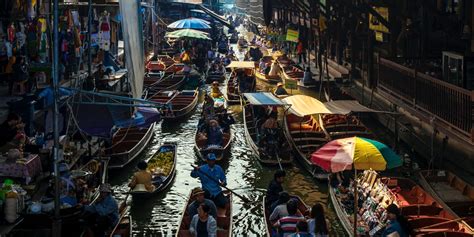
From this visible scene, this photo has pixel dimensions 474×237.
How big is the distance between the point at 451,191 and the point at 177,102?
15.2 meters

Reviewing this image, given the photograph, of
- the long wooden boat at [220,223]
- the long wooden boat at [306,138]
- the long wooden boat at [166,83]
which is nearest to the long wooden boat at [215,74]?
the long wooden boat at [166,83]

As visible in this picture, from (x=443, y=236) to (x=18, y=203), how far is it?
7.90 m

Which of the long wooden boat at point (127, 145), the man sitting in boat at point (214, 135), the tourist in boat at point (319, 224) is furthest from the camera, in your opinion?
the man sitting in boat at point (214, 135)

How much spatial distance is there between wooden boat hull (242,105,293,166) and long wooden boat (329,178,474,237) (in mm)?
3981

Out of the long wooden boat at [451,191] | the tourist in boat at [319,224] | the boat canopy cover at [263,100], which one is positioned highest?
the boat canopy cover at [263,100]

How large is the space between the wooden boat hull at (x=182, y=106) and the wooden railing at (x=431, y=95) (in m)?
8.52

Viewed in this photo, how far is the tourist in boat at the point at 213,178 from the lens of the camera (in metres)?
12.7

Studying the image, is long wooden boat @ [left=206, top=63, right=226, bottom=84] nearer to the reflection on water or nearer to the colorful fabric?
the reflection on water

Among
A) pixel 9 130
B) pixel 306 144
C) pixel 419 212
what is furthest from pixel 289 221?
pixel 306 144

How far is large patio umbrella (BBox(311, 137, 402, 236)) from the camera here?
9.82 meters

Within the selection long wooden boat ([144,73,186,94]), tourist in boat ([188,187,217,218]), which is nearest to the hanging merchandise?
long wooden boat ([144,73,186,94])

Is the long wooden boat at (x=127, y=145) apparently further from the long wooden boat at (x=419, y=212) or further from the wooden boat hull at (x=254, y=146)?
the long wooden boat at (x=419, y=212)

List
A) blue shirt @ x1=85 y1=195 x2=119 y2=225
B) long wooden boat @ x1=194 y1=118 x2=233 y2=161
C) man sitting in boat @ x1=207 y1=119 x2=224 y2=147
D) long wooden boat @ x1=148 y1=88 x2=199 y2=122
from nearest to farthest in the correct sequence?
1. blue shirt @ x1=85 y1=195 x2=119 y2=225
2. long wooden boat @ x1=194 y1=118 x2=233 y2=161
3. man sitting in boat @ x1=207 y1=119 x2=224 y2=147
4. long wooden boat @ x1=148 y1=88 x2=199 y2=122

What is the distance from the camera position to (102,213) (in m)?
11.3
